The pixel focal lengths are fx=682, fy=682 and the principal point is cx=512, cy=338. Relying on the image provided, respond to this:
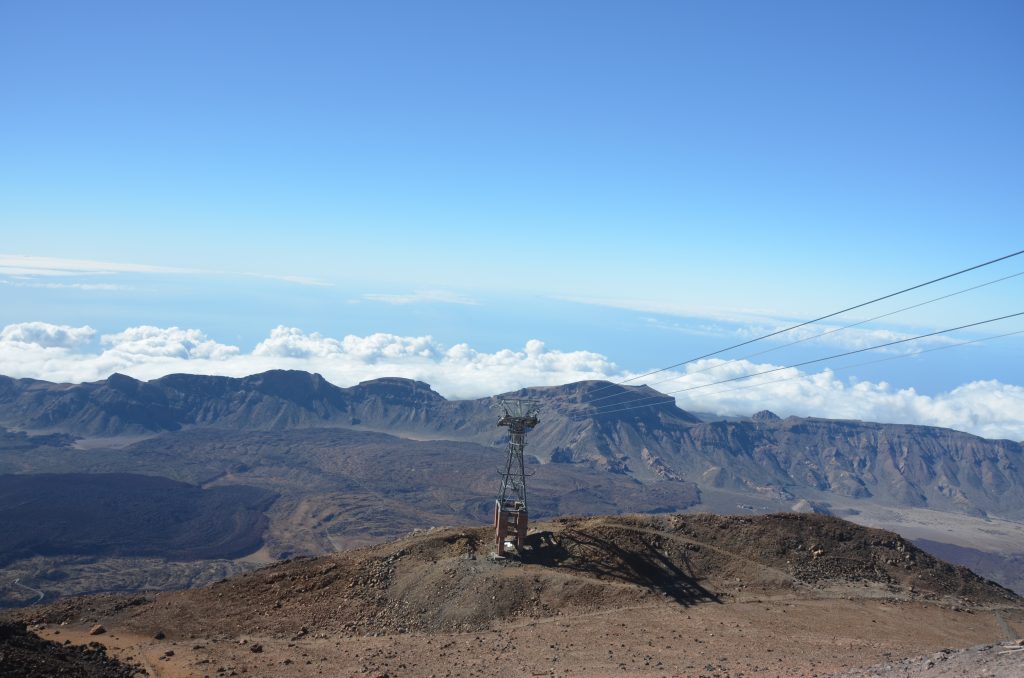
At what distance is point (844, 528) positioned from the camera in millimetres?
42688

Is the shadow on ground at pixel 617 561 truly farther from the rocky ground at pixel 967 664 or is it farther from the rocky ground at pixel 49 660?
the rocky ground at pixel 49 660

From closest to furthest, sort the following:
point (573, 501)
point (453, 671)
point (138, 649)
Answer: point (453, 671)
point (138, 649)
point (573, 501)

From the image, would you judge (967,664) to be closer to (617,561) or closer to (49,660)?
(617,561)

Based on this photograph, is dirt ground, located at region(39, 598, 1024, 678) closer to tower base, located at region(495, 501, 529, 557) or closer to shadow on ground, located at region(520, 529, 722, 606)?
shadow on ground, located at region(520, 529, 722, 606)

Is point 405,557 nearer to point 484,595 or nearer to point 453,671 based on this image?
point 484,595

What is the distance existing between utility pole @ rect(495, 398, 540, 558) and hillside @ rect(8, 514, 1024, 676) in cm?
141

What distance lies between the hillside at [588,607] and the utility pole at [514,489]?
141 cm

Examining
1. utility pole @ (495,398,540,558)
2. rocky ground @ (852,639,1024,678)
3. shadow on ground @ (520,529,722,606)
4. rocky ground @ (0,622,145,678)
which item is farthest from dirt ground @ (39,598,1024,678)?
utility pole @ (495,398,540,558)

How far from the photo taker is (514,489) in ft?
140

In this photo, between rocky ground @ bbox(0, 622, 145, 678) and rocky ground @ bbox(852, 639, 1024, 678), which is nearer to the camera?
rocky ground @ bbox(852, 639, 1024, 678)

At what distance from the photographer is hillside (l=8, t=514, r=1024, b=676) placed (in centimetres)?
2933

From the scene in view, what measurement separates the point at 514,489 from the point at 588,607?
995 centimetres

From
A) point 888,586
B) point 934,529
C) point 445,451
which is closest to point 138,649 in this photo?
point 888,586

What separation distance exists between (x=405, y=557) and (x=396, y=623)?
5.89 m
